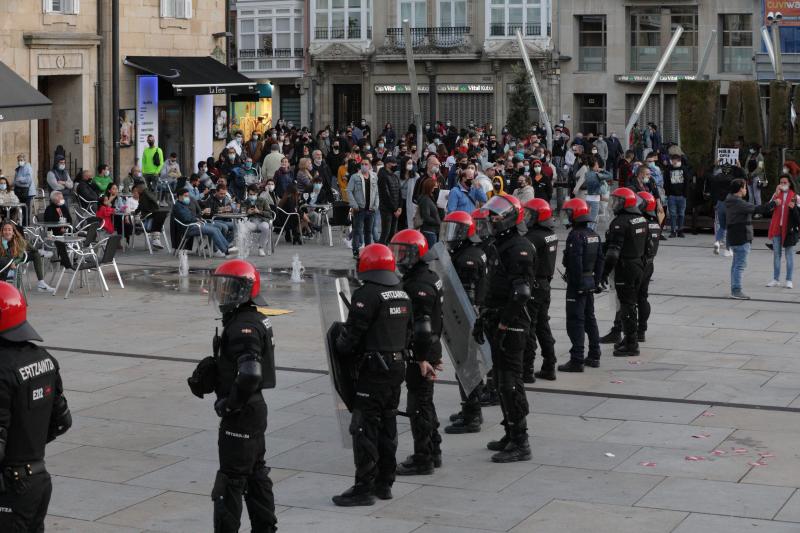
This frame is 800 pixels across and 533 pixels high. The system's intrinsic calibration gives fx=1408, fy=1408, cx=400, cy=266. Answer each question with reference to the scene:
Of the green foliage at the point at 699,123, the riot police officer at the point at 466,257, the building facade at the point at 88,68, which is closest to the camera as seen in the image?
the riot police officer at the point at 466,257

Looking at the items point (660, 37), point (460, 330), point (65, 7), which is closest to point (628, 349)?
point (460, 330)

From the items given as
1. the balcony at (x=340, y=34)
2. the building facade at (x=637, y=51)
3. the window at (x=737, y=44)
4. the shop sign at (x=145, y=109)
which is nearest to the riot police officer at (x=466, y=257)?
the shop sign at (x=145, y=109)

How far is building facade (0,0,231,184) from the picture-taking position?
1087 inches

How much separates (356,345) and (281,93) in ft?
157

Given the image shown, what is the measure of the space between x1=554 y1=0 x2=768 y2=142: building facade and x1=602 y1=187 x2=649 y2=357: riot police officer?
34.1 metres

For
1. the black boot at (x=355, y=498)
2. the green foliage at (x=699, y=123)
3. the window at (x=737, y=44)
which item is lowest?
the black boot at (x=355, y=498)

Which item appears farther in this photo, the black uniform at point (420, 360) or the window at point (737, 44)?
the window at point (737, 44)

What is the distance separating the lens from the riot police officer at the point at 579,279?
1388 cm

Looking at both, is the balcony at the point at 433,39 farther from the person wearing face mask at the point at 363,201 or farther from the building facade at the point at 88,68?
the person wearing face mask at the point at 363,201

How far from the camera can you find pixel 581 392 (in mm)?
12914

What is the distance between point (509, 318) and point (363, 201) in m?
11.6

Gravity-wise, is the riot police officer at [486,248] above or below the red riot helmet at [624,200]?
below

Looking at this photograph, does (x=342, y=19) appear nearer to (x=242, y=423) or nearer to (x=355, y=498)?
(x=355, y=498)

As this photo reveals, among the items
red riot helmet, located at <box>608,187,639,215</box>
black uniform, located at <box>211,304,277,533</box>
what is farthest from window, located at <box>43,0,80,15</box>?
black uniform, located at <box>211,304,277,533</box>
